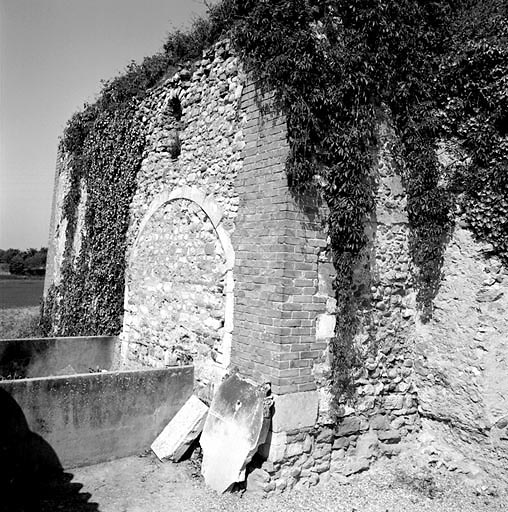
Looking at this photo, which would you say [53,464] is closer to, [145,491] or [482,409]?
[145,491]

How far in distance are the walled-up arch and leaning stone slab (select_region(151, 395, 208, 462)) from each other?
36 centimetres

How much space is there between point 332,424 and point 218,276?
2086 millimetres

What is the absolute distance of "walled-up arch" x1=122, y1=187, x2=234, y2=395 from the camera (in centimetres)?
560

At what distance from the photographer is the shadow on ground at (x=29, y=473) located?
14.5ft

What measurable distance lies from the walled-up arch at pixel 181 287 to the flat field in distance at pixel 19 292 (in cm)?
899

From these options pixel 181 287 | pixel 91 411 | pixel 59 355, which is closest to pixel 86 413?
pixel 91 411

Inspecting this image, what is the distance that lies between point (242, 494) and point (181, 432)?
1084 mm

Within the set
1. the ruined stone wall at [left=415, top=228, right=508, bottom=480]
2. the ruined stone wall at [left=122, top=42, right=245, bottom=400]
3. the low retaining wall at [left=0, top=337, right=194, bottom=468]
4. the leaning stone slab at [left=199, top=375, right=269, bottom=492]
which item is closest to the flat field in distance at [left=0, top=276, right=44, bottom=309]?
the ruined stone wall at [left=122, top=42, right=245, bottom=400]

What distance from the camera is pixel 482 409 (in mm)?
5047

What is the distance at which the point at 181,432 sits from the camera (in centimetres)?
539

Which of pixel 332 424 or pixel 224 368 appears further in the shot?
pixel 224 368

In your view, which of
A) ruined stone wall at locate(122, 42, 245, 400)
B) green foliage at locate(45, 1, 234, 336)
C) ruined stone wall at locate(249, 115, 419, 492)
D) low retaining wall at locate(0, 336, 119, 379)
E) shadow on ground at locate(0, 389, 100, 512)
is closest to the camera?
shadow on ground at locate(0, 389, 100, 512)

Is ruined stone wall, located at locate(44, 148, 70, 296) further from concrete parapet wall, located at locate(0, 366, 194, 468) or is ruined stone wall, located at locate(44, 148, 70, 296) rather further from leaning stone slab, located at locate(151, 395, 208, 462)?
leaning stone slab, located at locate(151, 395, 208, 462)

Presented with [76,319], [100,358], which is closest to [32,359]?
[100,358]
